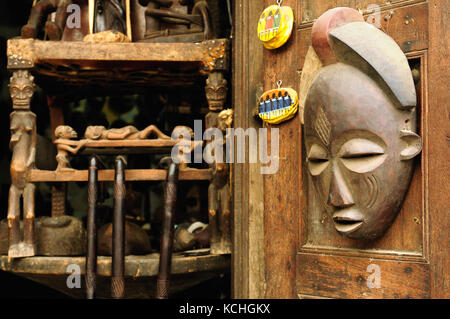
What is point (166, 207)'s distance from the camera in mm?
2332

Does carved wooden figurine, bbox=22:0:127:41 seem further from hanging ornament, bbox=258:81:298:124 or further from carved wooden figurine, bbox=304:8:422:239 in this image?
carved wooden figurine, bbox=304:8:422:239

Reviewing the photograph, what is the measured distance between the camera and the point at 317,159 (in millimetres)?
1857

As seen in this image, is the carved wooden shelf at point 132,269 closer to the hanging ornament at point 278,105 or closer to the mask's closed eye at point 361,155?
the hanging ornament at point 278,105

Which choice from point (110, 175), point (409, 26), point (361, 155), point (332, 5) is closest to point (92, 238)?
point (110, 175)

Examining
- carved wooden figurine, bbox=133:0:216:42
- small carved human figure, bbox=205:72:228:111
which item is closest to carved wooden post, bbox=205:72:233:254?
small carved human figure, bbox=205:72:228:111

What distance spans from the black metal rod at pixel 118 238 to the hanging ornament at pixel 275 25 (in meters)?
0.74

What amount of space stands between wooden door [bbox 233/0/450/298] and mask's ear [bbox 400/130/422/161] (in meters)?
0.03

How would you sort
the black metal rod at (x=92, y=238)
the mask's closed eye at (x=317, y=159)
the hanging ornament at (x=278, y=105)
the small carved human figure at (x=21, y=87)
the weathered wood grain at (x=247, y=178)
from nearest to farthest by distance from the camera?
the mask's closed eye at (x=317, y=159)
the hanging ornament at (x=278, y=105)
the weathered wood grain at (x=247, y=178)
the black metal rod at (x=92, y=238)
the small carved human figure at (x=21, y=87)

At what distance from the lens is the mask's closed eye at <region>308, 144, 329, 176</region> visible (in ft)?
6.01

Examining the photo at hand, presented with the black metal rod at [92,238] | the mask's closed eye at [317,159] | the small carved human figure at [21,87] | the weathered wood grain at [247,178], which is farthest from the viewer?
the small carved human figure at [21,87]

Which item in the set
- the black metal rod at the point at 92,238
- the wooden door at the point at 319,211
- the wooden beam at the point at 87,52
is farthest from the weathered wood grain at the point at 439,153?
the black metal rod at the point at 92,238

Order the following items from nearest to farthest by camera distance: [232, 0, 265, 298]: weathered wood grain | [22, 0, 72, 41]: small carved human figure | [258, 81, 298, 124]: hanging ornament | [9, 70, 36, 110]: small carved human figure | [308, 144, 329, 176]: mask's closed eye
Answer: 1. [308, 144, 329, 176]: mask's closed eye
2. [258, 81, 298, 124]: hanging ornament
3. [232, 0, 265, 298]: weathered wood grain
4. [9, 70, 36, 110]: small carved human figure
5. [22, 0, 72, 41]: small carved human figure

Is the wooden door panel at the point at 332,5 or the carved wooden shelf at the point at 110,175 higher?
the wooden door panel at the point at 332,5

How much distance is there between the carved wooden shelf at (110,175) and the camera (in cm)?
239
